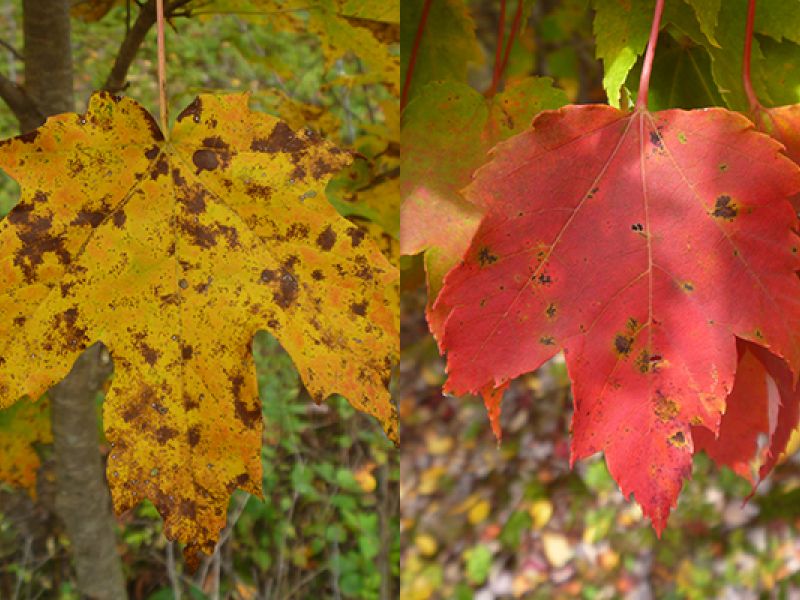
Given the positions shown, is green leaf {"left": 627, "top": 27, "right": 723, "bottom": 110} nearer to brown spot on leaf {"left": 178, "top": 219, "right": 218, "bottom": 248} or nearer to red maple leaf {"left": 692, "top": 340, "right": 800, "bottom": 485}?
red maple leaf {"left": 692, "top": 340, "right": 800, "bottom": 485}

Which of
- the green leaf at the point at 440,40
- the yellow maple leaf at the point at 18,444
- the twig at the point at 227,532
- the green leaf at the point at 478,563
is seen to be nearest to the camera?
the green leaf at the point at 440,40

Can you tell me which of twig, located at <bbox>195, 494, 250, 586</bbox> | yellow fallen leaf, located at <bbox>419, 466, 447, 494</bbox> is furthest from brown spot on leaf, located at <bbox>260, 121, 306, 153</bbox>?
yellow fallen leaf, located at <bbox>419, 466, 447, 494</bbox>

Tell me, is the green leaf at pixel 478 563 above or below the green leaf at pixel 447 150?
below

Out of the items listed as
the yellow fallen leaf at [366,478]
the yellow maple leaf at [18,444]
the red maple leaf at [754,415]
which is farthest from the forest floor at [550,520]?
the red maple leaf at [754,415]

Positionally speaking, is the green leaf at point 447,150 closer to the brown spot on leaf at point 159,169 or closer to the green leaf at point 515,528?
the brown spot on leaf at point 159,169

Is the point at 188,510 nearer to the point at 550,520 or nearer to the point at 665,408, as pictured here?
the point at 665,408

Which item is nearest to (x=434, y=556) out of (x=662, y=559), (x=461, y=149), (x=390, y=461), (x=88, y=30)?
(x=390, y=461)
